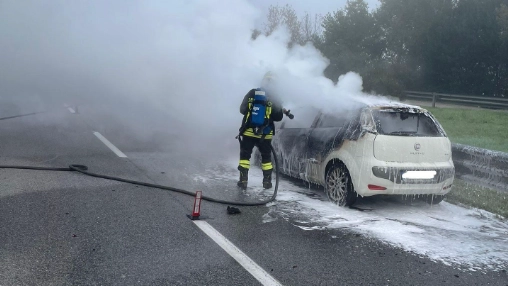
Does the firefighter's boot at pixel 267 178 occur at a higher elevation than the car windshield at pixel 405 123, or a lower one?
lower

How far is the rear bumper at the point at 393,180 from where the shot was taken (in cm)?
652

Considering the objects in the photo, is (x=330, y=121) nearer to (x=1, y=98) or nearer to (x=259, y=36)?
(x=259, y=36)

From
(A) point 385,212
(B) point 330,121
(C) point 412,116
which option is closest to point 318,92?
(B) point 330,121

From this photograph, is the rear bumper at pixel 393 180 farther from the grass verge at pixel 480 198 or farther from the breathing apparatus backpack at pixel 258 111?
the breathing apparatus backpack at pixel 258 111

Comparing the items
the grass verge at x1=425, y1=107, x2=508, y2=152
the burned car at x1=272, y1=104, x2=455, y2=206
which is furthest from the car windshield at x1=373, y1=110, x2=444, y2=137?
the grass verge at x1=425, y1=107, x2=508, y2=152

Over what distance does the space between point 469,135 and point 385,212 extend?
9.38 meters

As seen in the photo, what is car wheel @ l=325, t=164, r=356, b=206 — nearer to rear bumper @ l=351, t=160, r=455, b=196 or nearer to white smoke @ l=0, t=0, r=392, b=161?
rear bumper @ l=351, t=160, r=455, b=196

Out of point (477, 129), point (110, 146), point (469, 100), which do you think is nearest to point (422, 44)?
point (469, 100)

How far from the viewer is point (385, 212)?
6.86 m

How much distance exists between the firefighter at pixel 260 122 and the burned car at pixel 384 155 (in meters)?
0.89

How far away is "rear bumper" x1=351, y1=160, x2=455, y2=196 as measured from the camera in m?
6.52

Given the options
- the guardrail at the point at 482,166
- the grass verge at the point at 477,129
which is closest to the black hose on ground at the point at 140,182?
the guardrail at the point at 482,166

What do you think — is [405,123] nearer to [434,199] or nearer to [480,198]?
[434,199]

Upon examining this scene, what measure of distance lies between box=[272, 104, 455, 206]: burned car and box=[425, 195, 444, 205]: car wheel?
0.01 meters
